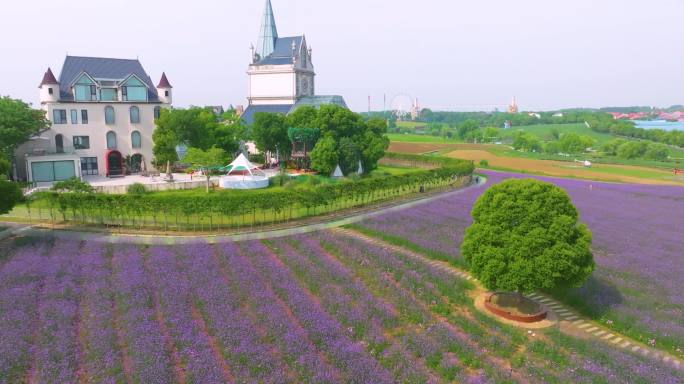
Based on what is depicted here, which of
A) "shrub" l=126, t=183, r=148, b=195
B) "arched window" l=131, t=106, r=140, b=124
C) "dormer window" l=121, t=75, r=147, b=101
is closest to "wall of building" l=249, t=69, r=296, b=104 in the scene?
"dormer window" l=121, t=75, r=147, b=101

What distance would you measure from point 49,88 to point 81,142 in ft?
21.2

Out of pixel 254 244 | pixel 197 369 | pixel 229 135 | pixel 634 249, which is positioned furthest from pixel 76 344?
pixel 229 135

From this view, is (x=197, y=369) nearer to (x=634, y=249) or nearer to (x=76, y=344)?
(x=76, y=344)

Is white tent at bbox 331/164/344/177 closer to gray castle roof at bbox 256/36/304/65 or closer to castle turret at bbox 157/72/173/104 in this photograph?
castle turret at bbox 157/72/173/104

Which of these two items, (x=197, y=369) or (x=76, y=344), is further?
(x=76, y=344)

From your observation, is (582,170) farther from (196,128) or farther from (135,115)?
(135,115)

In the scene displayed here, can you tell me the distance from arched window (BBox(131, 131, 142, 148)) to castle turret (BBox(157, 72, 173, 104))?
514cm

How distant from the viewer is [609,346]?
18281mm

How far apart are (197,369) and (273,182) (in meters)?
36.5

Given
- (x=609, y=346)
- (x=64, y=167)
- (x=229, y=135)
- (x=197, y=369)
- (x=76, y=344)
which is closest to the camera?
(x=197, y=369)

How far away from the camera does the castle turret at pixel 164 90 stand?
58562 millimetres

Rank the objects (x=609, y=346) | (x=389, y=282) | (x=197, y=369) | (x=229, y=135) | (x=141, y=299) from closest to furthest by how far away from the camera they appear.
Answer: (x=197, y=369)
(x=609, y=346)
(x=141, y=299)
(x=389, y=282)
(x=229, y=135)

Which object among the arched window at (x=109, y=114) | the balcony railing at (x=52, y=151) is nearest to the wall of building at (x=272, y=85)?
the arched window at (x=109, y=114)

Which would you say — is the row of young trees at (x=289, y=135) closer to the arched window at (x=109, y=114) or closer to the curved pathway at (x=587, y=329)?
the arched window at (x=109, y=114)
